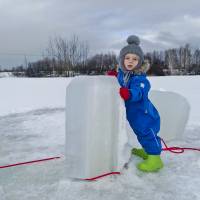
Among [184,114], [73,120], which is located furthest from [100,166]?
[184,114]

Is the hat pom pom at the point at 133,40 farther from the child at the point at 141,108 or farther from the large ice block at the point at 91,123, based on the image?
the large ice block at the point at 91,123

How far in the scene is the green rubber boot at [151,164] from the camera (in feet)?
8.73

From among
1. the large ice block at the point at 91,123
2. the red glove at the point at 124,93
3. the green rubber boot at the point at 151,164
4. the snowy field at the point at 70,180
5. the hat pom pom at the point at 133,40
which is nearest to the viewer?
the snowy field at the point at 70,180

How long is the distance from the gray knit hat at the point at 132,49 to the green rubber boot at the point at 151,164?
29.4 inches

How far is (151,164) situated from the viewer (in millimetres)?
2674

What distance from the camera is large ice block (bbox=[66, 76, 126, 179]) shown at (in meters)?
2.35

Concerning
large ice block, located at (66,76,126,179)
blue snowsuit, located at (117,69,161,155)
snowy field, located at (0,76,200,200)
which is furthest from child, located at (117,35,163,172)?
large ice block, located at (66,76,126,179)

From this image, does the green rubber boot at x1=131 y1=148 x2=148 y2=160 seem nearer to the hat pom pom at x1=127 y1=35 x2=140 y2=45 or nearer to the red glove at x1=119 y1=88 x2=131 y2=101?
the red glove at x1=119 y1=88 x2=131 y2=101

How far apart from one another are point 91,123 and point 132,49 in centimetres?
75

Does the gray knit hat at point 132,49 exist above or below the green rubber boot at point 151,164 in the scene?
above

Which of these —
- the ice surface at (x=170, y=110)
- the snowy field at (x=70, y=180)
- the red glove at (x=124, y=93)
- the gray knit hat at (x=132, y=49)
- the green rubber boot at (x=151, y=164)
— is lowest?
the snowy field at (x=70, y=180)

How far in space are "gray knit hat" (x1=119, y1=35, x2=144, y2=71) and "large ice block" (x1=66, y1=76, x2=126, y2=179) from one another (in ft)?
1.23

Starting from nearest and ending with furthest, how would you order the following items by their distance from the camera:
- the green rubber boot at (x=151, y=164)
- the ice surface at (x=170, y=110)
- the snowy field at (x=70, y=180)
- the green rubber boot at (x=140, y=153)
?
the snowy field at (x=70, y=180) → the green rubber boot at (x=151, y=164) → the green rubber boot at (x=140, y=153) → the ice surface at (x=170, y=110)

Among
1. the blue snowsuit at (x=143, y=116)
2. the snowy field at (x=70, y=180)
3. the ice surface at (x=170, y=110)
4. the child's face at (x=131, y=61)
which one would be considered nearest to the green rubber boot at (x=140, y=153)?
the snowy field at (x=70, y=180)
